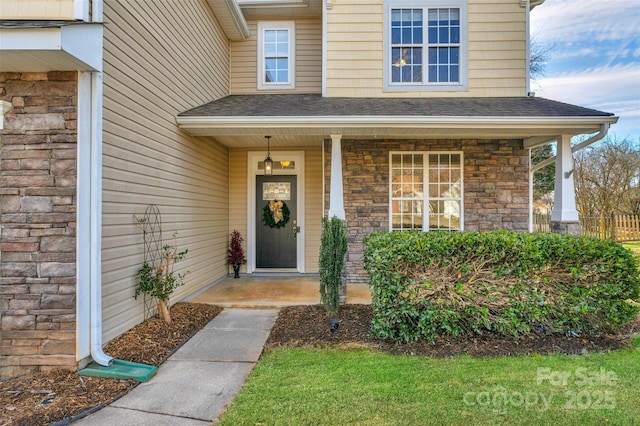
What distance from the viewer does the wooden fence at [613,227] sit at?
11.2 m

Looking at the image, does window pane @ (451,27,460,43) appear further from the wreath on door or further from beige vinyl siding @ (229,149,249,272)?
beige vinyl siding @ (229,149,249,272)

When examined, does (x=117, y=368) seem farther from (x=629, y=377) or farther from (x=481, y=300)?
(x=629, y=377)

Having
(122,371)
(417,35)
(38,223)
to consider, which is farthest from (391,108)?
(122,371)

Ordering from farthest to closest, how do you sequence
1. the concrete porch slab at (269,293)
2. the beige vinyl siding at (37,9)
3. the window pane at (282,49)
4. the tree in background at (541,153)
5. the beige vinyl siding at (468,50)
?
the tree in background at (541,153)
the window pane at (282,49)
the beige vinyl siding at (468,50)
the concrete porch slab at (269,293)
the beige vinyl siding at (37,9)

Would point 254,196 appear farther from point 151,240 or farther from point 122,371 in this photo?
point 122,371

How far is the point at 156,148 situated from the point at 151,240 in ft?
3.94

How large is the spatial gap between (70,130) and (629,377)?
5340 mm

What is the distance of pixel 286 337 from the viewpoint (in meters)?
3.74

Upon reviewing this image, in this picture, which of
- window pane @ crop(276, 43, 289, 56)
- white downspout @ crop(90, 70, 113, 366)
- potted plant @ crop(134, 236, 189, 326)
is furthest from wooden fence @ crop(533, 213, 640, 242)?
white downspout @ crop(90, 70, 113, 366)

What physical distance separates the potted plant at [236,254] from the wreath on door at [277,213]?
2.52 ft

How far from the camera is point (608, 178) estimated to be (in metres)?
13.4

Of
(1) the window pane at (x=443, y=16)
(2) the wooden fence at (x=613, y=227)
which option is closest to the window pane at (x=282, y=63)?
(1) the window pane at (x=443, y=16)

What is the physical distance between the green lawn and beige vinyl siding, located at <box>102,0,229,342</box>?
1939 millimetres

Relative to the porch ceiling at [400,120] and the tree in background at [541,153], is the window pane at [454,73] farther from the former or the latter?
the tree in background at [541,153]
